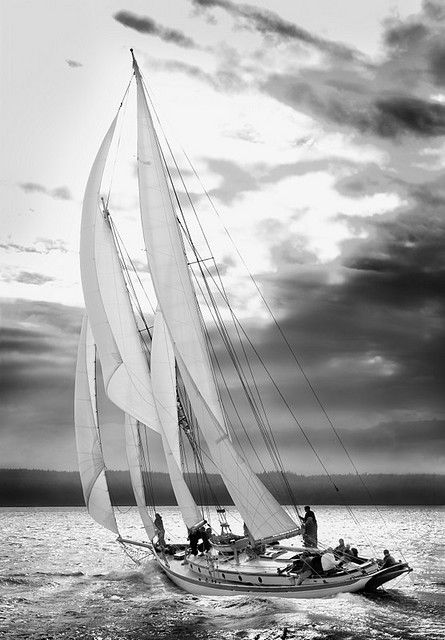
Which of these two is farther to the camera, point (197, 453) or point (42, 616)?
point (197, 453)

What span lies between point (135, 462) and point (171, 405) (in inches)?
303

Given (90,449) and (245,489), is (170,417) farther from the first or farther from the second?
(90,449)

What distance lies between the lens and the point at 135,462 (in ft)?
128

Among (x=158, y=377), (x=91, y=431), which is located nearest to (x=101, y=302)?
(x=158, y=377)

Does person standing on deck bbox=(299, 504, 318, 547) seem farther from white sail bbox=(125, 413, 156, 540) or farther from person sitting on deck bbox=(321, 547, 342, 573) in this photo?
white sail bbox=(125, 413, 156, 540)

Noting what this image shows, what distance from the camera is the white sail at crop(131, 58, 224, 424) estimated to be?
28656mm

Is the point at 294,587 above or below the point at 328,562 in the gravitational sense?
below

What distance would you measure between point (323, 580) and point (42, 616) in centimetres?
1041

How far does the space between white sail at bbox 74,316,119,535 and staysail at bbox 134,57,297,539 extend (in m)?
11.1

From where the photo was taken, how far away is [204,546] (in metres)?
31.3

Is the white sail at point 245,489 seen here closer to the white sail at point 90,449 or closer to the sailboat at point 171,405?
the sailboat at point 171,405

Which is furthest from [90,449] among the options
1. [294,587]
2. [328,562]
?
[328,562]

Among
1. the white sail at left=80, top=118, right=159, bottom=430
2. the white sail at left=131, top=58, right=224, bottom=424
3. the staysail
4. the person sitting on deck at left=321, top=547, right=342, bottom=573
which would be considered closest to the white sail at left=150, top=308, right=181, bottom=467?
the white sail at left=80, top=118, right=159, bottom=430

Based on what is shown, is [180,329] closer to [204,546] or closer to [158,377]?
[158,377]
